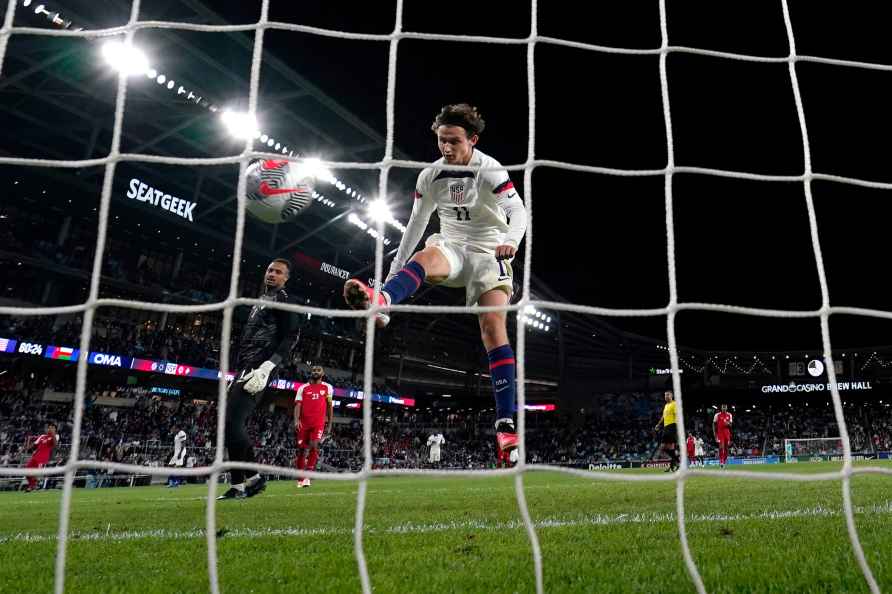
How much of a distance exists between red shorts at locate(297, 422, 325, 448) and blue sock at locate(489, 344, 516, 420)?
475 cm

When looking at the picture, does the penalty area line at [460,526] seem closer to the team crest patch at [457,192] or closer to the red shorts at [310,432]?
the team crest patch at [457,192]

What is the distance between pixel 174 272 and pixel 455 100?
1400 cm

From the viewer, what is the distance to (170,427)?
71.1 ft

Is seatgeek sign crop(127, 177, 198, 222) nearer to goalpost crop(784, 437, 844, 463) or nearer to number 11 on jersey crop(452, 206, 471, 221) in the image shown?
number 11 on jersey crop(452, 206, 471, 221)

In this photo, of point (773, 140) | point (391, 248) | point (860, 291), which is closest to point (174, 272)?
point (391, 248)

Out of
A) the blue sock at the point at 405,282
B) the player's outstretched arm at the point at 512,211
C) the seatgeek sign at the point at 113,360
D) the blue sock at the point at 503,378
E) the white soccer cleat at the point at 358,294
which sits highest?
the seatgeek sign at the point at 113,360

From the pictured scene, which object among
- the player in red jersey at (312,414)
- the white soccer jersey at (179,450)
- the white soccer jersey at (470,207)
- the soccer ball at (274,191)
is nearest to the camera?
the white soccer jersey at (470,207)

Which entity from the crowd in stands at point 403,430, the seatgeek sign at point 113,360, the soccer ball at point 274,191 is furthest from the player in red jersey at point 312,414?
the crowd in stands at point 403,430

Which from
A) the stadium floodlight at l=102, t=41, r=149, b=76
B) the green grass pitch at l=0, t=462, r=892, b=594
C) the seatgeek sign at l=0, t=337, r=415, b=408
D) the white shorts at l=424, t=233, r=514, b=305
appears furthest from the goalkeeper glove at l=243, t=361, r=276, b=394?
the stadium floodlight at l=102, t=41, r=149, b=76

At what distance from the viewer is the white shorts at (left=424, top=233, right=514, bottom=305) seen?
3.53 meters

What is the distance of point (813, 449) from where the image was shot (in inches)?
936

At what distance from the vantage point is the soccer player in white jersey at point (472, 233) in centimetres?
333

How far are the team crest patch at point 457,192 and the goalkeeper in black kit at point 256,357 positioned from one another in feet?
5.46

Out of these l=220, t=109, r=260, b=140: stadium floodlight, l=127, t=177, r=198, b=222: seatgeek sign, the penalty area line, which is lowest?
the penalty area line
